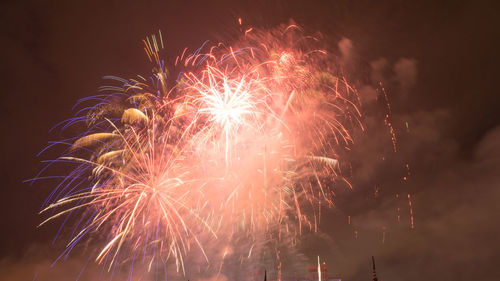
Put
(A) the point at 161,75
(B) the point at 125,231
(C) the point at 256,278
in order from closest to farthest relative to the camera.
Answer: (B) the point at 125,231 < (A) the point at 161,75 < (C) the point at 256,278

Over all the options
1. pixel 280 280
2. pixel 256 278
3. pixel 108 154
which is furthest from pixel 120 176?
pixel 280 280

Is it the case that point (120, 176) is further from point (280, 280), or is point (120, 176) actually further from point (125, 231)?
point (280, 280)

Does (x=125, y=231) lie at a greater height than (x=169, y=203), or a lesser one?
lesser

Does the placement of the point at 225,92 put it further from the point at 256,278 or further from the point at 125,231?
the point at 256,278

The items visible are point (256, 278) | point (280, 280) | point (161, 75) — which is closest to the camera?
point (161, 75)

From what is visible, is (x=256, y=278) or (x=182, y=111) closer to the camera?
(x=182, y=111)

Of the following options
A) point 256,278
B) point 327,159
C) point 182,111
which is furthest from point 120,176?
point 256,278

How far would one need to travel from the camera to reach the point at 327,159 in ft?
84.3

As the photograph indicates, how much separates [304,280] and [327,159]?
36.3 meters

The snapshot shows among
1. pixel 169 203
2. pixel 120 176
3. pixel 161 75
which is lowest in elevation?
pixel 169 203

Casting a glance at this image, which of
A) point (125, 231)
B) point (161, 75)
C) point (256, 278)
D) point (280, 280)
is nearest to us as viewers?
point (125, 231)

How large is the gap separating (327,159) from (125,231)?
46.1 ft

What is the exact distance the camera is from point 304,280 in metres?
56.0

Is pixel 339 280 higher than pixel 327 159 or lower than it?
lower
